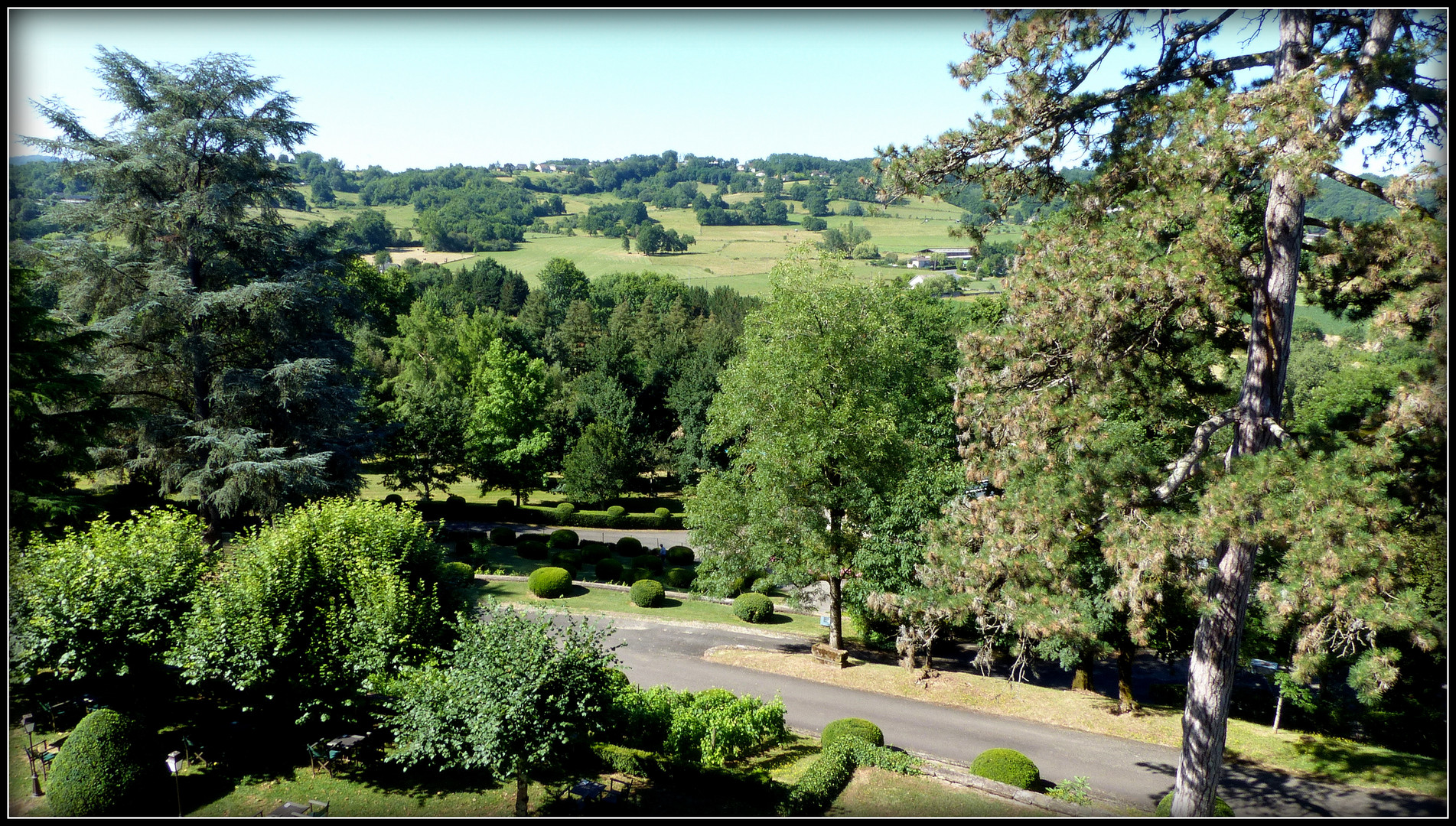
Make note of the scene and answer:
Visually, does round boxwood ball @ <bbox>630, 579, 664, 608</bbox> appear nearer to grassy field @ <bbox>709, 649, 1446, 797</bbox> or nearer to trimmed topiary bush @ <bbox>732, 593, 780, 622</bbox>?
trimmed topiary bush @ <bbox>732, 593, 780, 622</bbox>

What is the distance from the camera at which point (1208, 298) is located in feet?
26.9

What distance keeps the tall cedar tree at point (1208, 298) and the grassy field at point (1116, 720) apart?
8937mm

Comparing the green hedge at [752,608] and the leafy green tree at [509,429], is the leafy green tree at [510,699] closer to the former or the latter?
the green hedge at [752,608]

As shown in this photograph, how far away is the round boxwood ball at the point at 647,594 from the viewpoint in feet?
91.0

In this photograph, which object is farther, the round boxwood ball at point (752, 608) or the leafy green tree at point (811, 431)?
the round boxwood ball at point (752, 608)

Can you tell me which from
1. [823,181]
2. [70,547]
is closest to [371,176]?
[823,181]

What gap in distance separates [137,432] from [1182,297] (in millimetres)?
31141

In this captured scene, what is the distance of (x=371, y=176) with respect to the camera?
452ft

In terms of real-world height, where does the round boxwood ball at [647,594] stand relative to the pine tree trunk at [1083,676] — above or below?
below

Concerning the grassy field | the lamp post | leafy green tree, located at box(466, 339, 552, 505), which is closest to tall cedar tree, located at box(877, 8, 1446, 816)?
the grassy field

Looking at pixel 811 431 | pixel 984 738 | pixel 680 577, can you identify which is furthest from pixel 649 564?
pixel 984 738

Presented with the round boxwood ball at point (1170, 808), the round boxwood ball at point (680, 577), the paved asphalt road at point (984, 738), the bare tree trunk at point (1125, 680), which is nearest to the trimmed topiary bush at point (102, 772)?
the paved asphalt road at point (984, 738)

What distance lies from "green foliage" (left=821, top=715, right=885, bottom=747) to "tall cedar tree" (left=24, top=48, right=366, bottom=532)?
19.3 meters

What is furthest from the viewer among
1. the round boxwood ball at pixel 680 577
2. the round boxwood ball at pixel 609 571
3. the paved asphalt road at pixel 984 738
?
the round boxwood ball at pixel 609 571
